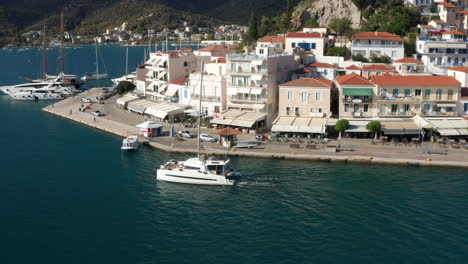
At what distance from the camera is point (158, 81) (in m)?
72.5

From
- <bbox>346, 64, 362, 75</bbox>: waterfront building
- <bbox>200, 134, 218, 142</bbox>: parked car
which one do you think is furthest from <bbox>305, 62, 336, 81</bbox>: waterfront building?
<bbox>200, 134, 218, 142</bbox>: parked car

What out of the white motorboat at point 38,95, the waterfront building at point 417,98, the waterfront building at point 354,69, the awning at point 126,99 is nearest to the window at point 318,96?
the waterfront building at point 417,98

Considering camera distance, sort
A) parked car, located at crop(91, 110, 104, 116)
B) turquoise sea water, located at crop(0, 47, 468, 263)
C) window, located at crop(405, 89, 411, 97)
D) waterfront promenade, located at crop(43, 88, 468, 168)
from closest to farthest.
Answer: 1. turquoise sea water, located at crop(0, 47, 468, 263)
2. waterfront promenade, located at crop(43, 88, 468, 168)
3. window, located at crop(405, 89, 411, 97)
4. parked car, located at crop(91, 110, 104, 116)

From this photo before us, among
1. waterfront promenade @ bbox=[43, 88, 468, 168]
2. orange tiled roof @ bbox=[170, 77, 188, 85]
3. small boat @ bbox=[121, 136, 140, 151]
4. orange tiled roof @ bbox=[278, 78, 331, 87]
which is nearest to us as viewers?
waterfront promenade @ bbox=[43, 88, 468, 168]

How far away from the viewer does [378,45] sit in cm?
7388

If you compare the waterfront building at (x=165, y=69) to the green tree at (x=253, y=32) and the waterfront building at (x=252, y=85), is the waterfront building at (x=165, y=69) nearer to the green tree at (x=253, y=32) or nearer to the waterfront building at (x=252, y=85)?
the waterfront building at (x=252, y=85)

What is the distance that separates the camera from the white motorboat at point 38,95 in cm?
9150

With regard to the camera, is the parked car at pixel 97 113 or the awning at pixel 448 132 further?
the parked car at pixel 97 113

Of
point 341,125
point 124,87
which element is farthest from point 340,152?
point 124,87

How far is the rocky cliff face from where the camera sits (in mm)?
92287

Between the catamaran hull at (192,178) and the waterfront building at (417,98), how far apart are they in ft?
73.7

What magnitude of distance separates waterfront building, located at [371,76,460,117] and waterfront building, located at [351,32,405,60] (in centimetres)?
2012

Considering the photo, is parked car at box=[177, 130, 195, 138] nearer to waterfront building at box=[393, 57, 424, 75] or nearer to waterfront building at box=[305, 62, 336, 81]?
waterfront building at box=[305, 62, 336, 81]

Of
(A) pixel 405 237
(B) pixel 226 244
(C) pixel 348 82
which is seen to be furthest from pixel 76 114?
(A) pixel 405 237
